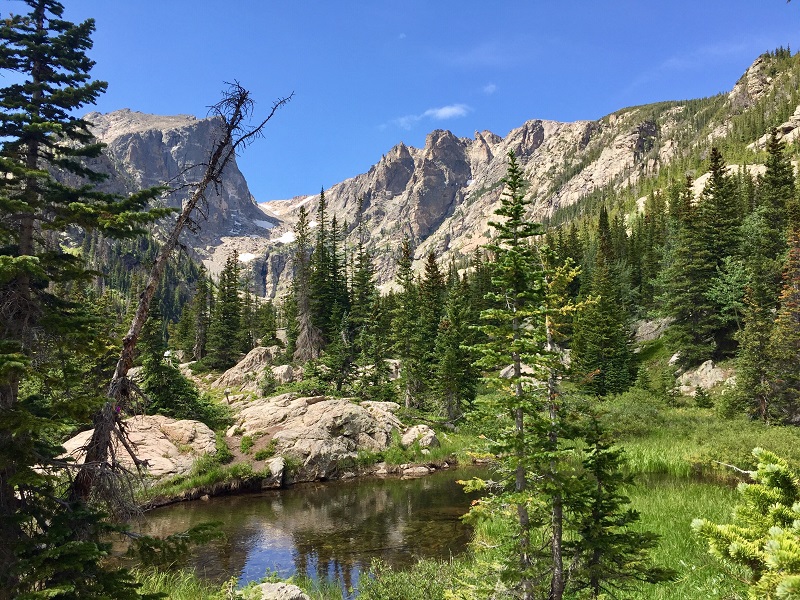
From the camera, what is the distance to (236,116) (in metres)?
8.78

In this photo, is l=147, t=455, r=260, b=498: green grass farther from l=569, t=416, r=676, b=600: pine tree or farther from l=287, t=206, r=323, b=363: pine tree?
l=287, t=206, r=323, b=363: pine tree

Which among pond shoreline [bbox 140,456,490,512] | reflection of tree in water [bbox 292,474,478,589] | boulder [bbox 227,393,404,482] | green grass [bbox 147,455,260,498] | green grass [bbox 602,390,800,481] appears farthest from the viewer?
boulder [bbox 227,393,404,482]

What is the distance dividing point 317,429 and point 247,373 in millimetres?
26487

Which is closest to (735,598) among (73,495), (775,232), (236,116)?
(73,495)

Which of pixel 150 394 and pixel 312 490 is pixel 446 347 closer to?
pixel 312 490

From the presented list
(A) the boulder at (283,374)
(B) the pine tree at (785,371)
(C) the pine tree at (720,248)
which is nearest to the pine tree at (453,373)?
(A) the boulder at (283,374)

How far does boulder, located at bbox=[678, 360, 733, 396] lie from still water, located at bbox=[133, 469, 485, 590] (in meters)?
27.6

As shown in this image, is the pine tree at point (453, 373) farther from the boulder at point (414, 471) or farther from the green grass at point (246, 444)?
the green grass at point (246, 444)

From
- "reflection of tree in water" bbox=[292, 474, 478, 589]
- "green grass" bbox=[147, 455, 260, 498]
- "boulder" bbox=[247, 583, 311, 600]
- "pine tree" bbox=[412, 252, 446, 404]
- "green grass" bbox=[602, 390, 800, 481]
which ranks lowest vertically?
"reflection of tree in water" bbox=[292, 474, 478, 589]

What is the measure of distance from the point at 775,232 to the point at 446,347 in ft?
125

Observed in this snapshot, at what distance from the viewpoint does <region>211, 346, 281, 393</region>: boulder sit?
2074 inches

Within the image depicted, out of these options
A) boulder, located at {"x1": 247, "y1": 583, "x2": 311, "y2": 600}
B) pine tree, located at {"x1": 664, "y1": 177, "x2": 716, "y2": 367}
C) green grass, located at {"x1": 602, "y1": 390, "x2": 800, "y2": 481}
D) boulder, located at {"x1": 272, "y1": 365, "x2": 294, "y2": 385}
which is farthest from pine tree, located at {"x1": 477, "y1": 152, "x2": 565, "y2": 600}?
pine tree, located at {"x1": 664, "y1": 177, "x2": 716, "y2": 367}

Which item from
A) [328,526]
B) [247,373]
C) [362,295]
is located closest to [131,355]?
[328,526]

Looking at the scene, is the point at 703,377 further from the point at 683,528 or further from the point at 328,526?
the point at 328,526
